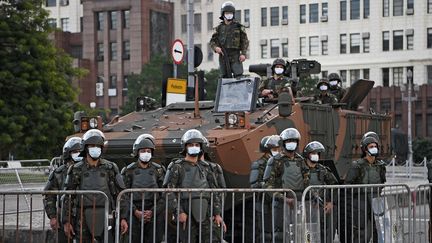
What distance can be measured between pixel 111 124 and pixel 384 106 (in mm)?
58246

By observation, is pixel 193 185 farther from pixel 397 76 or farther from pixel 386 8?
pixel 397 76

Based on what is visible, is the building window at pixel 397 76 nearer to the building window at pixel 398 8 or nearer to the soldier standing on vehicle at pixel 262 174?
the building window at pixel 398 8

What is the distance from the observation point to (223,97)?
51.1 ft

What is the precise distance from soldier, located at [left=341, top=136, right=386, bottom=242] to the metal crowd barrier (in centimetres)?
291

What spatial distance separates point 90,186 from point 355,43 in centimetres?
6578

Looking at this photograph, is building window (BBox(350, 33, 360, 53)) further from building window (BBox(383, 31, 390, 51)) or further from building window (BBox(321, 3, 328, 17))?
building window (BBox(321, 3, 328, 17))

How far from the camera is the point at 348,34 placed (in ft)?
247

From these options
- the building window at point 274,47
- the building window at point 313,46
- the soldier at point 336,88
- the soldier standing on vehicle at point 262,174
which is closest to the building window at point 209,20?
the building window at point 274,47

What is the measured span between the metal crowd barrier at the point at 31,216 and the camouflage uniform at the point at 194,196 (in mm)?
890

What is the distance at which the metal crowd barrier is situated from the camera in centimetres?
992

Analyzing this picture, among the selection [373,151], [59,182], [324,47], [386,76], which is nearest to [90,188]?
[59,182]

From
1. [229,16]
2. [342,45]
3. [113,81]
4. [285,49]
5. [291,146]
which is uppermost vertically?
[342,45]

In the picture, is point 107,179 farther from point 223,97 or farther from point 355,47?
point 355,47

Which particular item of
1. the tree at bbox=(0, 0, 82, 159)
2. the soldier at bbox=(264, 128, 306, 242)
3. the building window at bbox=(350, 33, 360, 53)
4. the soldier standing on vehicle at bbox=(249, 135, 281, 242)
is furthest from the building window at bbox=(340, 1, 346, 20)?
the soldier at bbox=(264, 128, 306, 242)
